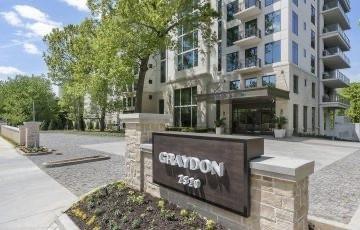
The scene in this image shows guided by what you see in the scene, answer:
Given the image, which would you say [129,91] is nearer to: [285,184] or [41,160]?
[41,160]

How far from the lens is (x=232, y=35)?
3297cm

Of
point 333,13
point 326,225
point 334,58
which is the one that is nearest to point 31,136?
point 326,225

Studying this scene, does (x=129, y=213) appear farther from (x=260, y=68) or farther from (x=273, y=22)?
(x=273, y=22)

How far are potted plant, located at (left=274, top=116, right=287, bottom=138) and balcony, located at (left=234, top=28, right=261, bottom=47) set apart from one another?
8.40 meters

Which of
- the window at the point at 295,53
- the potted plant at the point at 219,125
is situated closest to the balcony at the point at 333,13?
the window at the point at 295,53

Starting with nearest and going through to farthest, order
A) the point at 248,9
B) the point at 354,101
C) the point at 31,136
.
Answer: the point at 31,136 < the point at 248,9 < the point at 354,101

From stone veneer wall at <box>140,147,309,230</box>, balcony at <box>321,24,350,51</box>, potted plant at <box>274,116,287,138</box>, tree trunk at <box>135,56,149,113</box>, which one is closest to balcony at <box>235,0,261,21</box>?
tree trunk at <box>135,56,149,113</box>

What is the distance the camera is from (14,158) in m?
15.5

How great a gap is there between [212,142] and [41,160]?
12.3 m

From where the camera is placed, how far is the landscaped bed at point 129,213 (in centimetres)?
525

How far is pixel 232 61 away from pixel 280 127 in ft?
32.6

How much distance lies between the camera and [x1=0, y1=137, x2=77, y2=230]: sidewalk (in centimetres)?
657

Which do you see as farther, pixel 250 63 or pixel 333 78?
pixel 333 78

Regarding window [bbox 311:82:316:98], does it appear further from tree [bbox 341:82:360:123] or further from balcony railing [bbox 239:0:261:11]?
tree [bbox 341:82:360:123]
